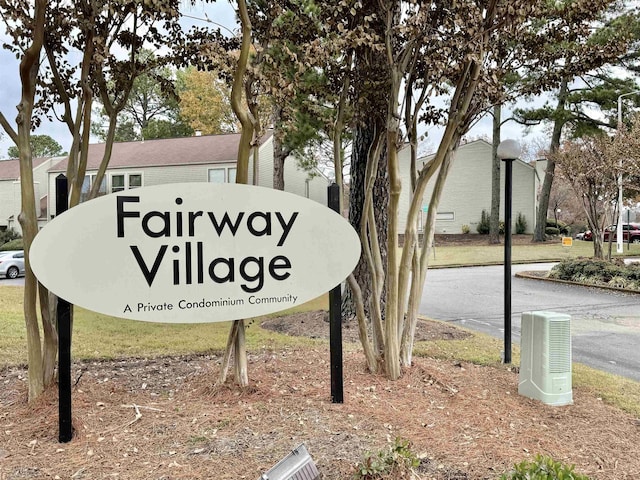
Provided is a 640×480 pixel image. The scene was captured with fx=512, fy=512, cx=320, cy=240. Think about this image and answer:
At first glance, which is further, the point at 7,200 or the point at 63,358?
the point at 7,200

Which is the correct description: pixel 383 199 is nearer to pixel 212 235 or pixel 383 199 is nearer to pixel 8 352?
pixel 212 235

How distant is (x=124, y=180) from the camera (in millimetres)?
23125

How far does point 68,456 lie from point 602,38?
17.1 metres

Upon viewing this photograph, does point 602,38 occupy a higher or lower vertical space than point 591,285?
higher

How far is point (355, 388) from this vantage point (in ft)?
13.5

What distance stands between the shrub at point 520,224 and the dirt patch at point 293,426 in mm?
26978

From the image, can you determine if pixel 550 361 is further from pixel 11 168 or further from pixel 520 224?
pixel 11 168

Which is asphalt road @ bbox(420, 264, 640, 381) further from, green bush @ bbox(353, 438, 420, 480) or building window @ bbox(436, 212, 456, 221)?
building window @ bbox(436, 212, 456, 221)

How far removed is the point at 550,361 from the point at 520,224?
27.5m

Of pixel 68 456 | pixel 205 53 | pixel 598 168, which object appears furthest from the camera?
pixel 598 168

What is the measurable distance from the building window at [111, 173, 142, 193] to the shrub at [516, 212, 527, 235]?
20.9 metres

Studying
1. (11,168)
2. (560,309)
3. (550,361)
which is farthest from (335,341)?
(11,168)

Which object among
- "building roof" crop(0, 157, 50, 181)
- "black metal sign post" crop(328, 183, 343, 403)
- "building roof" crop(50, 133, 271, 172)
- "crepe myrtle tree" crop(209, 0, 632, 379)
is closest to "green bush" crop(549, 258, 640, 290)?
"crepe myrtle tree" crop(209, 0, 632, 379)

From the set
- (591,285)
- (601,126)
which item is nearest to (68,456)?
(591,285)
